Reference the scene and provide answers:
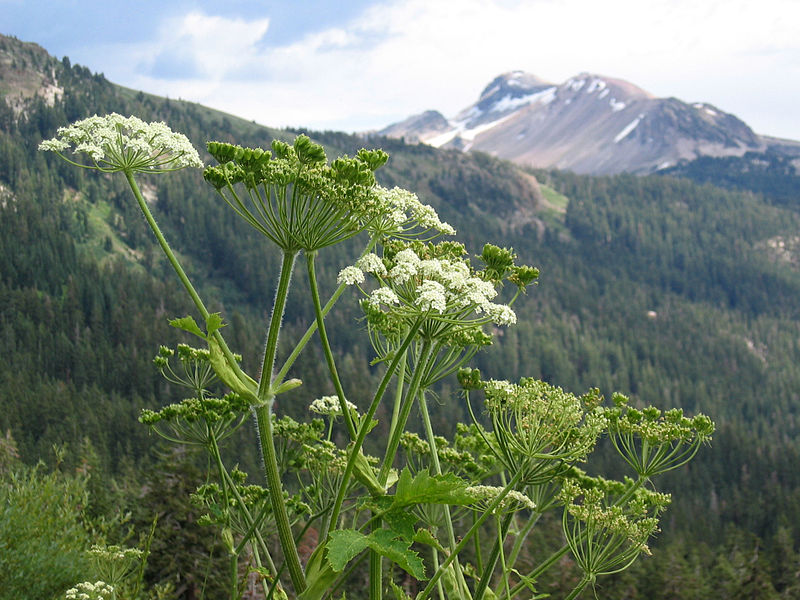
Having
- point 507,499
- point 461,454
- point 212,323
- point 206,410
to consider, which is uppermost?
point 212,323

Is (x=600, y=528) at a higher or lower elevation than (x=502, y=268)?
lower

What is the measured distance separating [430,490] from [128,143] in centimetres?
344

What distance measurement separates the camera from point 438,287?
4.95 metres

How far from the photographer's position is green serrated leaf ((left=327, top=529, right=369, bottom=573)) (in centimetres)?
409

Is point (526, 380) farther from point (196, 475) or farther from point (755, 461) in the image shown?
point (755, 461)

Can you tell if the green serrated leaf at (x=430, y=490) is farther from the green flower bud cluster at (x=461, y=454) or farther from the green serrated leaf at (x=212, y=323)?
the green flower bud cluster at (x=461, y=454)

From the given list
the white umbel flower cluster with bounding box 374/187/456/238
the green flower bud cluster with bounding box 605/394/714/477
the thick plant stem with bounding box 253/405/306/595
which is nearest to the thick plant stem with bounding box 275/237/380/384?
the white umbel flower cluster with bounding box 374/187/456/238

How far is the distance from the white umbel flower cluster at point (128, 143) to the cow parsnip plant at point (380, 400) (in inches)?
0.6

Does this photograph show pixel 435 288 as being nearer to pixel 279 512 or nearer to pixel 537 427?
pixel 537 427

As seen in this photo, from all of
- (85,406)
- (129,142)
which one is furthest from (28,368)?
(129,142)

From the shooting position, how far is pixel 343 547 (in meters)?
4.24

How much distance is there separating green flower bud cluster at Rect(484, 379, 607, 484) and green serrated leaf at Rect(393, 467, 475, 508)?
127 centimetres

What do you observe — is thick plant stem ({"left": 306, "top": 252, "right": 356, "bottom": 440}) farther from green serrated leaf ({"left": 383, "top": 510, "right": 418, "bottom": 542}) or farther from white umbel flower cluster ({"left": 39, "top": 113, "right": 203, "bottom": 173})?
white umbel flower cluster ({"left": 39, "top": 113, "right": 203, "bottom": 173})

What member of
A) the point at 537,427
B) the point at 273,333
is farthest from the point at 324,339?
the point at 537,427
